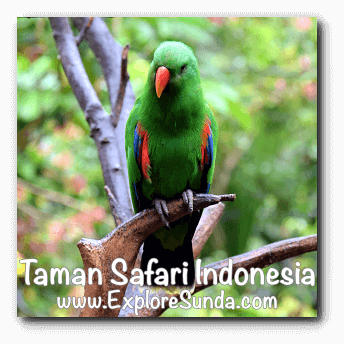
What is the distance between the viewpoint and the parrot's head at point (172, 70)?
4.36 feet

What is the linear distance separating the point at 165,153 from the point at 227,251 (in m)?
2.44

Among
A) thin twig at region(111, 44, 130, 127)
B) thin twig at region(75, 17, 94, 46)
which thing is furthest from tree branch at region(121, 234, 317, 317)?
thin twig at region(75, 17, 94, 46)

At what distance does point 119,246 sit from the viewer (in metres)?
1.46

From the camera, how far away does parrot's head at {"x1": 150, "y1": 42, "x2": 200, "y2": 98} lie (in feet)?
4.36

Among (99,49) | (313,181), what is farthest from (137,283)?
(313,181)

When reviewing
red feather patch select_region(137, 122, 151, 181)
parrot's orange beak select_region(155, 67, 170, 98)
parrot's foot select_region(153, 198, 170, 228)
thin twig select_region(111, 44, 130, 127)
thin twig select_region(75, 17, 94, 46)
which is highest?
thin twig select_region(75, 17, 94, 46)

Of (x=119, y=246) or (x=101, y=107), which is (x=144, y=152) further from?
(x=101, y=107)

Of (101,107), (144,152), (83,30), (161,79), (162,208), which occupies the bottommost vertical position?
(162,208)

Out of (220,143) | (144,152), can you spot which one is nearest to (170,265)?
(144,152)

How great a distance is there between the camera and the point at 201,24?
8.86 feet

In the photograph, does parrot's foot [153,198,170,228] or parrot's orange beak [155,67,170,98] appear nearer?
parrot's orange beak [155,67,170,98]

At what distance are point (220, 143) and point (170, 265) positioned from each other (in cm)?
243

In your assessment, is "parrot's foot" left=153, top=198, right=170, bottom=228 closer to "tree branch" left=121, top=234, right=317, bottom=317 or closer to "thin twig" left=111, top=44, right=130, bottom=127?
"tree branch" left=121, top=234, right=317, bottom=317

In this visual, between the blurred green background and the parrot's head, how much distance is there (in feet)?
3.37
